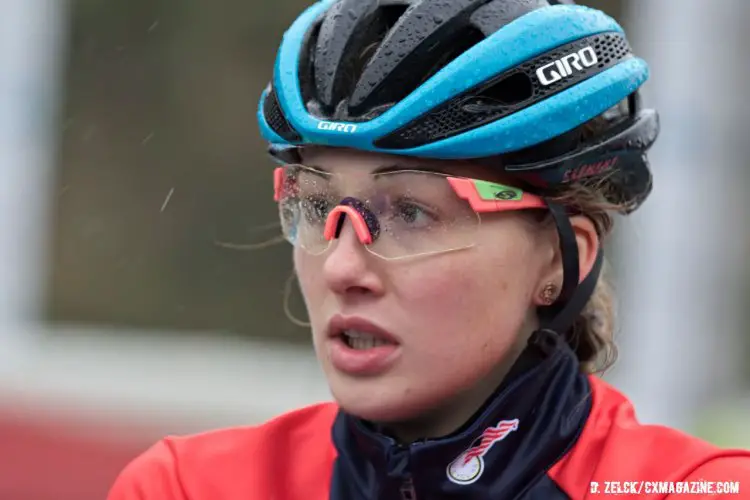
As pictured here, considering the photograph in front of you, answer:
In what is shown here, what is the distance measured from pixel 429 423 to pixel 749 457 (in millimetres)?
701

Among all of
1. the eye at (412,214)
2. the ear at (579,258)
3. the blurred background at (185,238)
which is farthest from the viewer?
the blurred background at (185,238)

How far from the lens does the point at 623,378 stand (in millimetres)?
7457

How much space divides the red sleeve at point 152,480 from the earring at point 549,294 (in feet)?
3.16

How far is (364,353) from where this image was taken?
2.49 m

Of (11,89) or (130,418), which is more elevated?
(11,89)

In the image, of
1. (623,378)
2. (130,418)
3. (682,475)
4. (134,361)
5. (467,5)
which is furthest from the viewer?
(134,361)

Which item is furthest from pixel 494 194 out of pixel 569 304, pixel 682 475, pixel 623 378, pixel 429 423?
pixel 623 378

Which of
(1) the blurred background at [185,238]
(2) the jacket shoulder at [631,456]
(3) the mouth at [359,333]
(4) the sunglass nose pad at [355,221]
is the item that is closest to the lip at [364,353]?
(3) the mouth at [359,333]

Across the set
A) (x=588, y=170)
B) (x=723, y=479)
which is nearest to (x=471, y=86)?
(x=588, y=170)

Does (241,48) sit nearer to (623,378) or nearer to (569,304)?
(623,378)

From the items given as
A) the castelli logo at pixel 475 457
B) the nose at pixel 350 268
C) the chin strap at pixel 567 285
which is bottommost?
the castelli logo at pixel 475 457

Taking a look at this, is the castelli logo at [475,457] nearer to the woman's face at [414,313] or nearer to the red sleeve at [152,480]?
the woman's face at [414,313]

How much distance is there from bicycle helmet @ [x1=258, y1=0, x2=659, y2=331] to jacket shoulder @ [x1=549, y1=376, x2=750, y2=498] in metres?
0.27

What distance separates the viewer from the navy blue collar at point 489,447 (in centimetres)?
254
